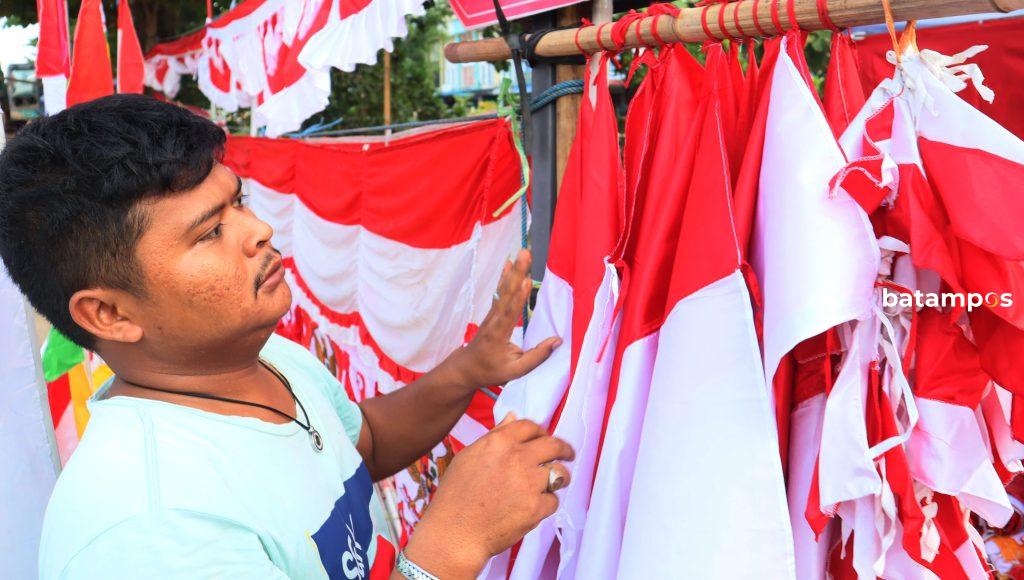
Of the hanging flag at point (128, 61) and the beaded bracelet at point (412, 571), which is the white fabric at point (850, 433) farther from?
the hanging flag at point (128, 61)

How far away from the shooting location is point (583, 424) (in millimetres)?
1068

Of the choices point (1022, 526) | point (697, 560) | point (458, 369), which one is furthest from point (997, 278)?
point (1022, 526)

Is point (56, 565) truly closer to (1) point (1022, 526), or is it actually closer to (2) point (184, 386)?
(2) point (184, 386)

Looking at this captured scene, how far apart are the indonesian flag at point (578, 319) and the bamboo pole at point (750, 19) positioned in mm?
63

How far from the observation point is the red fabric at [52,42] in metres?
2.81

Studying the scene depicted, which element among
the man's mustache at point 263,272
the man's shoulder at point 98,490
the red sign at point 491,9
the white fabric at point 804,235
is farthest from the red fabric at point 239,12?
the white fabric at point 804,235

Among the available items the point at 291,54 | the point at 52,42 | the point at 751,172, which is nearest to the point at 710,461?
the point at 751,172

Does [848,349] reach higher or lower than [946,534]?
higher

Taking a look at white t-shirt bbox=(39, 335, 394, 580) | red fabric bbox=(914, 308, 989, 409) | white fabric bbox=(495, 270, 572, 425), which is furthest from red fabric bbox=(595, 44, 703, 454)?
white t-shirt bbox=(39, 335, 394, 580)

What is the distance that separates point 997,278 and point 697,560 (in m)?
0.46

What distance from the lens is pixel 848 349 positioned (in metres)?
0.87

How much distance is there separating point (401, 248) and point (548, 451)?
55.8 inches

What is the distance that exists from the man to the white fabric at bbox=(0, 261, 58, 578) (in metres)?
0.50

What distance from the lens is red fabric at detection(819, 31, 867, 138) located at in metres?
0.95
